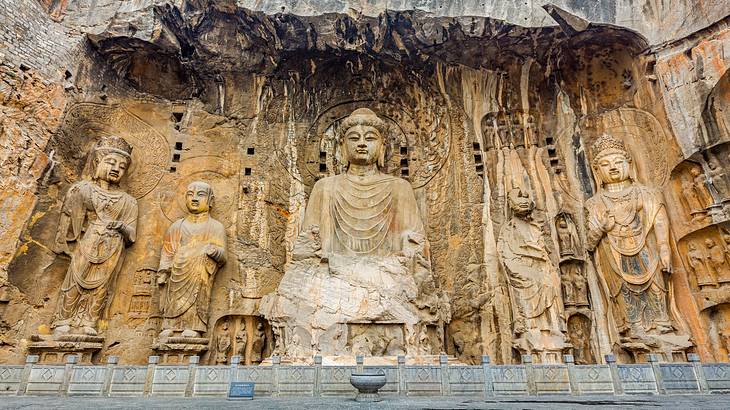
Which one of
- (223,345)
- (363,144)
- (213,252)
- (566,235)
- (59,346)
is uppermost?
(363,144)

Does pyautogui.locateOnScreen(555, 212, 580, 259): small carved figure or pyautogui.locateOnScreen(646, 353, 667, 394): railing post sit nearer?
pyautogui.locateOnScreen(646, 353, 667, 394): railing post

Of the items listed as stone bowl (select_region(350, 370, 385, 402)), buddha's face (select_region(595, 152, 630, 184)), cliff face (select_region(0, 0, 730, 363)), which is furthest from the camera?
buddha's face (select_region(595, 152, 630, 184))

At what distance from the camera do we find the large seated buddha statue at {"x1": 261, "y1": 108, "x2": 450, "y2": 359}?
5.64m

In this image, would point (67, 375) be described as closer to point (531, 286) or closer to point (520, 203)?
point (531, 286)

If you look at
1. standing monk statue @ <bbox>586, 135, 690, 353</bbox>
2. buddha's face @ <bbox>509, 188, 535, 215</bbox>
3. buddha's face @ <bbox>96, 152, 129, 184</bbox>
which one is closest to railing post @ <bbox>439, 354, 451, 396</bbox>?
buddha's face @ <bbox>509, 188, 535, 215</bbox>

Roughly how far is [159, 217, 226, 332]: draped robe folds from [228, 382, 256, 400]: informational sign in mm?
2645

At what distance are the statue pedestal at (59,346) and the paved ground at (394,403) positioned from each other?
6.29 ft

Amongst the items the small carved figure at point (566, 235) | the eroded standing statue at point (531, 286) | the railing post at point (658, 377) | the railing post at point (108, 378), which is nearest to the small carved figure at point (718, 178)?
the small carved figure at point (566, 235)

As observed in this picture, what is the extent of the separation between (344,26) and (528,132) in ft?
11.5

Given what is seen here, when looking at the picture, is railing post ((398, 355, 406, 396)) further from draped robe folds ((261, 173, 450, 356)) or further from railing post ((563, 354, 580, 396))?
railing post ((563, 354, 580, 396))

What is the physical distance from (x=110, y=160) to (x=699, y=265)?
28.1 feet

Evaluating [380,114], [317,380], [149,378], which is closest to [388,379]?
[317,380]

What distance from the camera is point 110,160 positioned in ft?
23.4

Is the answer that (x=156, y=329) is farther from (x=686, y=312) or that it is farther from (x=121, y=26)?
(x=686, y=312)
